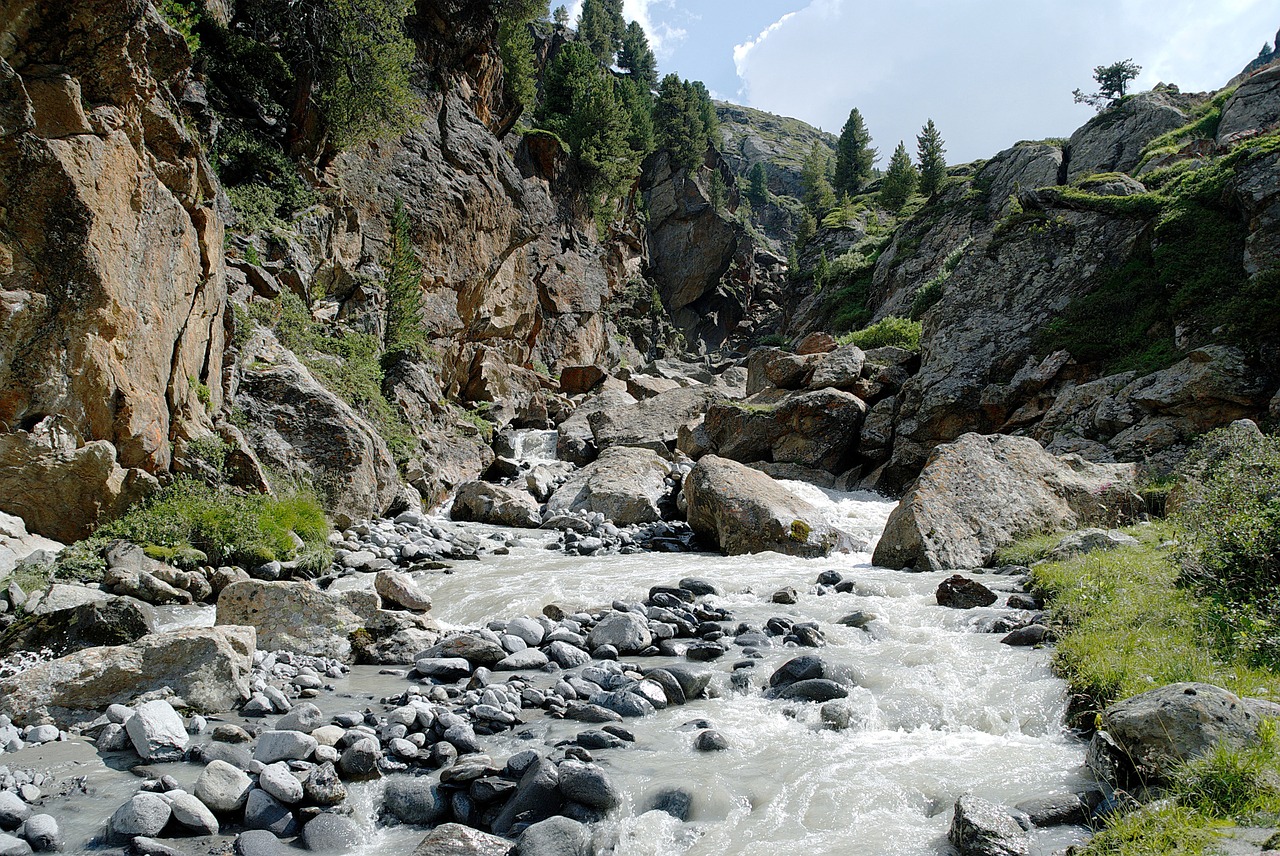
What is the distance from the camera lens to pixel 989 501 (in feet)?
39.3

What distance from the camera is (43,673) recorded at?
5.19 m

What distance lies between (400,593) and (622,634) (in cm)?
290

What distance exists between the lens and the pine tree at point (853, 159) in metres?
77.6

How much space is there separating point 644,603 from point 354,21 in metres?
18.9

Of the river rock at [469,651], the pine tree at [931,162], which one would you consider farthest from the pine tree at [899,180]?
the river rock at [469,651]

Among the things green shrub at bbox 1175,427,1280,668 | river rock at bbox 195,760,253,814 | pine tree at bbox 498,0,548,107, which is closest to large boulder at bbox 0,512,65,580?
river rock at bbox 195,760,253,814

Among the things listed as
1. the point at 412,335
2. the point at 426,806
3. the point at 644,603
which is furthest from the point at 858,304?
the point at 426,806

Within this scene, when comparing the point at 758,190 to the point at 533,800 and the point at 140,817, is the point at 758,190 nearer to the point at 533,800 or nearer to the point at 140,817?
the point at 533,800

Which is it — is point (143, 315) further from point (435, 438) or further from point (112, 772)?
point (435, 438)

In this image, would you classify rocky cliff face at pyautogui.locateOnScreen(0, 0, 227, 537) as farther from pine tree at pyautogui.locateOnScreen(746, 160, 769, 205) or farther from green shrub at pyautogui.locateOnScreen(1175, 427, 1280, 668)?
pine tree at pyautogui.locateOnScreen(746, 160, 769, 205)

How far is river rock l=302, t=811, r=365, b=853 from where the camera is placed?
12.6ft

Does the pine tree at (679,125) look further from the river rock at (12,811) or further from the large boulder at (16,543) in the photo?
the river rock at (12,811)

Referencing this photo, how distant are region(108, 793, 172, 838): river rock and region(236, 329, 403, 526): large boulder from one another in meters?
9.12

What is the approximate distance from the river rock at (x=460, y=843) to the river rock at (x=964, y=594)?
635 cm
